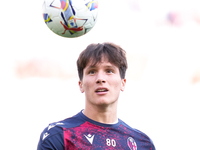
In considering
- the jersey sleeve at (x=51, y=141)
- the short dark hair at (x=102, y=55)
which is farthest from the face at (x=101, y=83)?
the jersey sleeve at (x=51, y=141)

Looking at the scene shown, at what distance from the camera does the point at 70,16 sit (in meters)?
6.14

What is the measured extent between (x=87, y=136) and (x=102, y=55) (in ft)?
5.22

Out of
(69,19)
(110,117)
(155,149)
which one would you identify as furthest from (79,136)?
(69,19)

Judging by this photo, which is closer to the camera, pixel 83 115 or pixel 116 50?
pixel 83 115

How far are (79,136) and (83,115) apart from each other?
0.50m

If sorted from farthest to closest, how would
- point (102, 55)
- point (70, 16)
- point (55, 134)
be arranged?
point (70, 16), point (102, 55), point (55, 134)

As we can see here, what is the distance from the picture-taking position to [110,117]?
5.65m

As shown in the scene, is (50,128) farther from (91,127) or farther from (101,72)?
(101,72)

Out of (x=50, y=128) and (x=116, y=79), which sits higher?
(x=116, y=79)

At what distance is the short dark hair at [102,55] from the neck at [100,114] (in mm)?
720

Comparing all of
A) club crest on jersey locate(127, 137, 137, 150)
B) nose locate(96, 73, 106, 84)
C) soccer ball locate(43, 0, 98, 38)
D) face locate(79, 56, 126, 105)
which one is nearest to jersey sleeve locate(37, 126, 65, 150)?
face locate(79, 56, 126, 105)

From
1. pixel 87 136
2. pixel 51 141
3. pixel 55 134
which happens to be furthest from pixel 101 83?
pixel 51 141

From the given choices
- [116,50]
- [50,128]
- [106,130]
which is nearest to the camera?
[50,128]

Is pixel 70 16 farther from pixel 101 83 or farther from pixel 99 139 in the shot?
pixel 99 139
